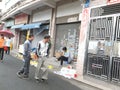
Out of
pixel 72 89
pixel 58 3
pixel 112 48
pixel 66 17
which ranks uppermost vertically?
pixel 58 3

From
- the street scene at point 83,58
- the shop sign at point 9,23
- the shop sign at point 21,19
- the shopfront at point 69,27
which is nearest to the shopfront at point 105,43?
the street scene at point 83,58

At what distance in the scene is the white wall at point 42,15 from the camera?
797 inches

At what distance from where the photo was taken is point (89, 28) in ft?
37.7

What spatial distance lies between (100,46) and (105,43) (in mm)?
349

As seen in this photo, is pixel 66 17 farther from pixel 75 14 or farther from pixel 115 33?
pixel 115 33

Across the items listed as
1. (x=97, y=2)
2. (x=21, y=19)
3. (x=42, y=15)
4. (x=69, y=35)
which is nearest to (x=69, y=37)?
(x=69, y=35)

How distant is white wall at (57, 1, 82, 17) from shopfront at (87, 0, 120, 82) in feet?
15.1

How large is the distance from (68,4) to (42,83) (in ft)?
30.7

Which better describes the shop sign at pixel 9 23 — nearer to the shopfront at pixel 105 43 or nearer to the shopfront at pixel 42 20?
the shopfront at pixel 42 20

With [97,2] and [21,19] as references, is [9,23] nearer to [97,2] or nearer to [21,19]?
[21,19]

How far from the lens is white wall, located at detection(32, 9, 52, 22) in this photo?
20.2m

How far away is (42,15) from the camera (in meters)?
21.7

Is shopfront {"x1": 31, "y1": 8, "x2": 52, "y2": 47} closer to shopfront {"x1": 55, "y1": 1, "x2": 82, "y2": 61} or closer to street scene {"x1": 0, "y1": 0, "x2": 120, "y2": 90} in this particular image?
shopfront {"x1": 55, "y1": 1, "x2": 82, "y2": 61}

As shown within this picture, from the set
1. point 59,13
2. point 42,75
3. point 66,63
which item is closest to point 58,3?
point 59,13
